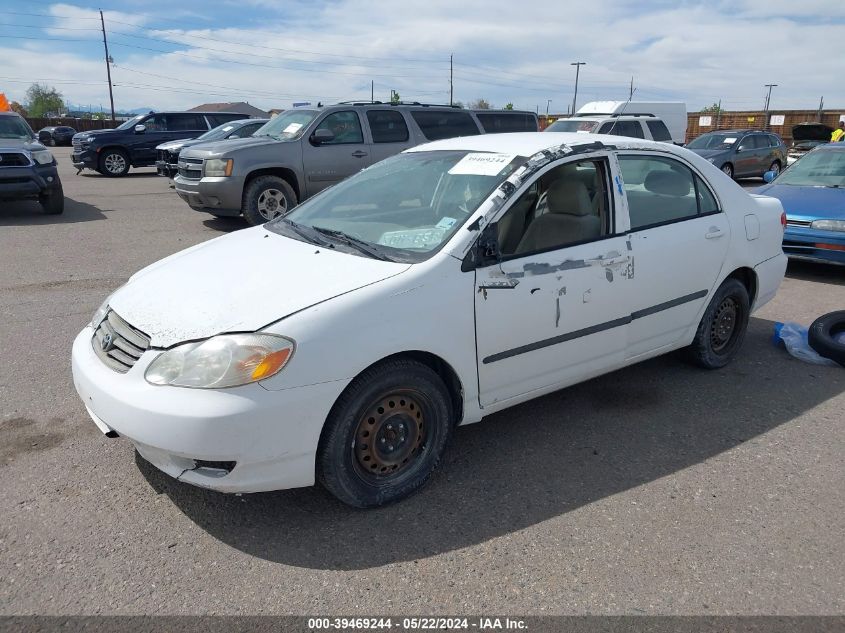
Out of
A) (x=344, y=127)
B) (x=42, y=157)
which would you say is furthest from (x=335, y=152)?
(x=42, y=157)

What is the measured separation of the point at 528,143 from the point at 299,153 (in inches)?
276

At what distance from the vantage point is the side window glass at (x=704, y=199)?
4.46 metres

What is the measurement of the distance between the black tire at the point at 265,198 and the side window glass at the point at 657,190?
676 centimetres

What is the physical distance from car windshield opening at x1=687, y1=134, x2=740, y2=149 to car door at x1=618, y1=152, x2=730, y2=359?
15346mm

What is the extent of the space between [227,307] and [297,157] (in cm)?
779

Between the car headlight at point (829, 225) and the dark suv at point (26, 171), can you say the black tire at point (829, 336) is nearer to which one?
the car headlight at point (829, 225)

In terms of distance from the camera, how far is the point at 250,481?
273 cm

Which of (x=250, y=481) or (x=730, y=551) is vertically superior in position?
(x=250, y=481)

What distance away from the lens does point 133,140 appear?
19.4 metres

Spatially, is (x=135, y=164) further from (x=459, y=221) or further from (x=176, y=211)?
(x=459, y=221)

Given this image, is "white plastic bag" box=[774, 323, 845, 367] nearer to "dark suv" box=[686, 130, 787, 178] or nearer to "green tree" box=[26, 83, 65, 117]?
"dark suv" box=[686, 130, 787, 178]

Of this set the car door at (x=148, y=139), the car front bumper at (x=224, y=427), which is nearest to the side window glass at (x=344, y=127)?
the car front bumper at (x=224, y=427)

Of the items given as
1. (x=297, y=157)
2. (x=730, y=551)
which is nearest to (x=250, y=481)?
(x=730, y=551)

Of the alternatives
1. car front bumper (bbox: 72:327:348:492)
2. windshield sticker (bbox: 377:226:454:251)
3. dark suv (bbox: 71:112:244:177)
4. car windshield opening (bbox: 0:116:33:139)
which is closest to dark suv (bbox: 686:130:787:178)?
dark suv (bbox: 71:112:244:177)
